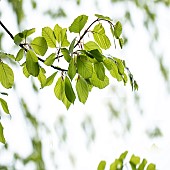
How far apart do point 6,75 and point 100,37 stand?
0.10 m

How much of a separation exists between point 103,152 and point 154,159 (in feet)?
0.55

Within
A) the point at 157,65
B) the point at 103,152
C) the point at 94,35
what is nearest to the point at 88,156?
the point at 103,152

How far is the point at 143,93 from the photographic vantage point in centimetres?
115

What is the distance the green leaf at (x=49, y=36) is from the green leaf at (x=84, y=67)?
40mm

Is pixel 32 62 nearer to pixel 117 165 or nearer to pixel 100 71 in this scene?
pixel 100 71

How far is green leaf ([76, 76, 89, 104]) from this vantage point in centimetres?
39

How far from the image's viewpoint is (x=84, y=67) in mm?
372

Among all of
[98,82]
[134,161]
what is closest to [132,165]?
[134,161]

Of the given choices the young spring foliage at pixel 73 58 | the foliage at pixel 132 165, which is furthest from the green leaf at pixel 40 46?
the foliage at pixel 132 165

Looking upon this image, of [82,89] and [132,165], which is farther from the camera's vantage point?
[132,165]

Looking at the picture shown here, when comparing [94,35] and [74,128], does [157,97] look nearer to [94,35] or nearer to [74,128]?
[74,128]

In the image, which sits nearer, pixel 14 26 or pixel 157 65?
pixel 14 26

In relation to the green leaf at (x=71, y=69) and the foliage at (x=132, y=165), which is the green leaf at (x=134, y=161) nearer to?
the foliage at (x=132, y=165)

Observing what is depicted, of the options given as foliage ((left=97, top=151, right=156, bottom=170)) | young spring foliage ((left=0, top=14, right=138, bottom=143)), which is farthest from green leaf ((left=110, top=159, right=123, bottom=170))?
young spring foliage ((left=0, top=14, right=138, bottom=143))
